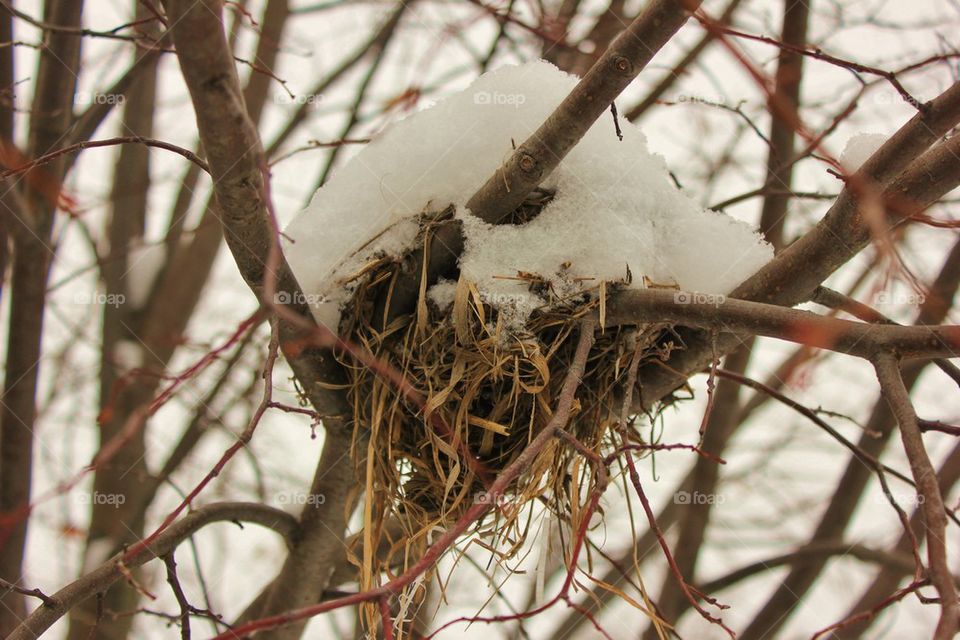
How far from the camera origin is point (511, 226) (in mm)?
1341

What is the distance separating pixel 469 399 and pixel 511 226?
290mm

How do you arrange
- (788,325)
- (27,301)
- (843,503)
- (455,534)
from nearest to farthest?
1. (455,534)
2. (788,325)
3. (27,301)
4. (843,503)

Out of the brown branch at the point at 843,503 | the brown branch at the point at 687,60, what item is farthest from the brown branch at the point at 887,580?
the brown branch at the point at 687,60

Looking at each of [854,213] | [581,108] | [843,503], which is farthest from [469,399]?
[843,503]

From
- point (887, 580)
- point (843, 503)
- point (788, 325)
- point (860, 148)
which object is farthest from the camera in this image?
point (887, 580)

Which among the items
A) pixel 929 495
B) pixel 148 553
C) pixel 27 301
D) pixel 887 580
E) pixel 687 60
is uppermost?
pixel 687 60

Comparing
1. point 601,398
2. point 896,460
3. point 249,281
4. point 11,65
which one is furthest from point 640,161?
point 896,460

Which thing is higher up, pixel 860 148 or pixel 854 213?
pixel 860 148

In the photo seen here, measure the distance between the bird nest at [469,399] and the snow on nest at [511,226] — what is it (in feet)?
0.19

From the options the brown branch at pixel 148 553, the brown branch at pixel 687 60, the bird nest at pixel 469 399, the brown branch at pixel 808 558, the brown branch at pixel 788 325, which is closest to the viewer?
the brown branch at pixel 788 325

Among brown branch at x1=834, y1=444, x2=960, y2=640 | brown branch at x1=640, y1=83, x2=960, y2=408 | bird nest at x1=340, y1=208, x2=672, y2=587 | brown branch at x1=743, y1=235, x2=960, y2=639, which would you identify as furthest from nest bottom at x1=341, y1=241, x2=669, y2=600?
brown branch at x1=834, y1=444, x2=960, y2=640

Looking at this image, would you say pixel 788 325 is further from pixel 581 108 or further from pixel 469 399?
pixel 469 399

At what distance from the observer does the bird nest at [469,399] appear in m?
1.29

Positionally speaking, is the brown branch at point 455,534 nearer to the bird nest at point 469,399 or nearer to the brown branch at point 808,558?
the bird nest at point 469,399
